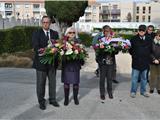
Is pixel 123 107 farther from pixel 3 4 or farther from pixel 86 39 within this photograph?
pixel 3 4

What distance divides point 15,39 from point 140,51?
469 inches

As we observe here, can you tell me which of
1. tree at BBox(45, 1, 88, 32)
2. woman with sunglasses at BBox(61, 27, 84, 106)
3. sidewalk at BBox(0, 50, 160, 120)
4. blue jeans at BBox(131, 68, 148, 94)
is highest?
tree at BBox(45, 1, 88, 32)

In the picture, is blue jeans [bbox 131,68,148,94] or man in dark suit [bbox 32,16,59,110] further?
blue jeans [bbox 131,68,148,94]

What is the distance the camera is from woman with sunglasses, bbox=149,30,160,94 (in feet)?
31.8

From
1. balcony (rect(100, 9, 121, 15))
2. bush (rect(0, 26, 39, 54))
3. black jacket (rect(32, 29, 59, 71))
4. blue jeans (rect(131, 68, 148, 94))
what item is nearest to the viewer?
black jacket (rect(32, 29, 59, 71))

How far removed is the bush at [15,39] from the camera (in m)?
18.8

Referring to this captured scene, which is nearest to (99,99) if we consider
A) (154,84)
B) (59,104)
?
(59,104)

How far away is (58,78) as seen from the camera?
40.5 ft

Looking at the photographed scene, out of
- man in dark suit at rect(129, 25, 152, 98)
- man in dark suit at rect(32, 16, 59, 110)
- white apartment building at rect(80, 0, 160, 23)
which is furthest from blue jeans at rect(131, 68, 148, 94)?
white apartment building at rect(80, 0, 160, 23)

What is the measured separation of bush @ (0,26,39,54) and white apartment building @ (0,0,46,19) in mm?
43467

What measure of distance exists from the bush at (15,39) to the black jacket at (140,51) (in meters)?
10.4

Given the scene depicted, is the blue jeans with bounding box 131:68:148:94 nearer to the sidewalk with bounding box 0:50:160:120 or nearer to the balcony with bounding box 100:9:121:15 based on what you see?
the sidewalk with bounding box 0:50:160:120

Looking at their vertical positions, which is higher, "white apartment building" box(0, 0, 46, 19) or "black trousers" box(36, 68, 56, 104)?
"white apartment building" box(0, 0, 46, 19)

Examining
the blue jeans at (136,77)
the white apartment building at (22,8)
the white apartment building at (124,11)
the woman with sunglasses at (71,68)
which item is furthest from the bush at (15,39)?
the white apartment building at (124,11)
